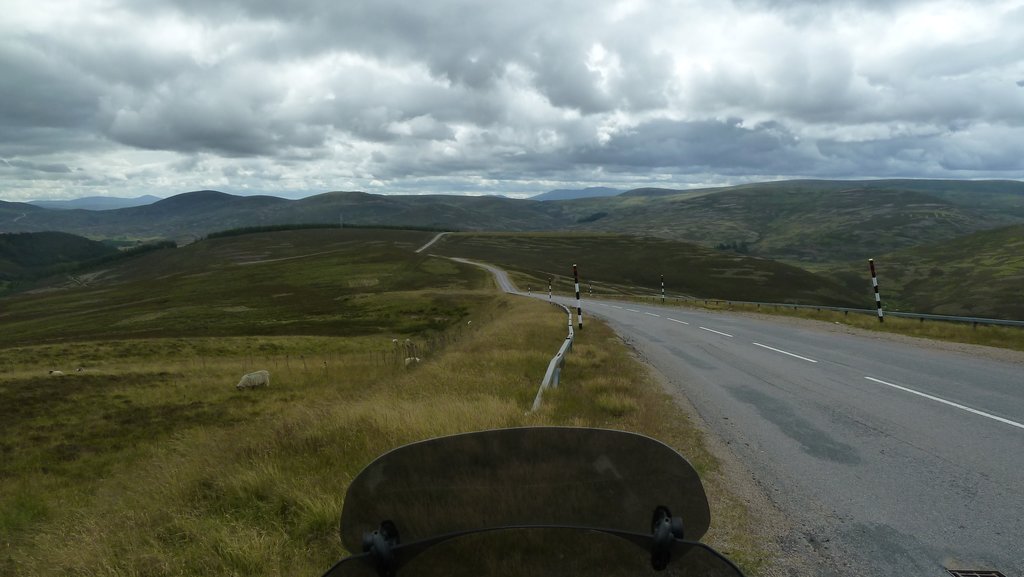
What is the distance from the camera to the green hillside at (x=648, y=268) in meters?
98.9

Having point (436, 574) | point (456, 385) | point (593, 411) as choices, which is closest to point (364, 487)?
point (436, 574)

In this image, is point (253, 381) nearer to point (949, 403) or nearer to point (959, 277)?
point (949, 403)

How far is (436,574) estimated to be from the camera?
7.96 ft

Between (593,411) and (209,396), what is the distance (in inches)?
748

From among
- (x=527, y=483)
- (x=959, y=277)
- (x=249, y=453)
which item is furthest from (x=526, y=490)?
(x=959, y=277)

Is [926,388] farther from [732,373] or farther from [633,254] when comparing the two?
[633,254]

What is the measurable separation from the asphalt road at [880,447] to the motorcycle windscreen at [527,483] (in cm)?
258

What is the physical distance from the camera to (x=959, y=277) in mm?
127000

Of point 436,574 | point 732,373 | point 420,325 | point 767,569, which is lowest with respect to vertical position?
point 420,325

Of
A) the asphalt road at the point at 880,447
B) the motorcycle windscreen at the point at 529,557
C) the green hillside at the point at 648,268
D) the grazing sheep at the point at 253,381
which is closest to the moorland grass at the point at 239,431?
the grazing sheep at the point at 253,381

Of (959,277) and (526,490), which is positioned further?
(959,277)

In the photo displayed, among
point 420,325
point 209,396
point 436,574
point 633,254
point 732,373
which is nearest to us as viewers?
point 436,574

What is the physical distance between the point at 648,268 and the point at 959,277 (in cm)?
7516

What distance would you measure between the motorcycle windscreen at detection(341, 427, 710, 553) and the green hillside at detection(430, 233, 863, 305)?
69180 millimetres
